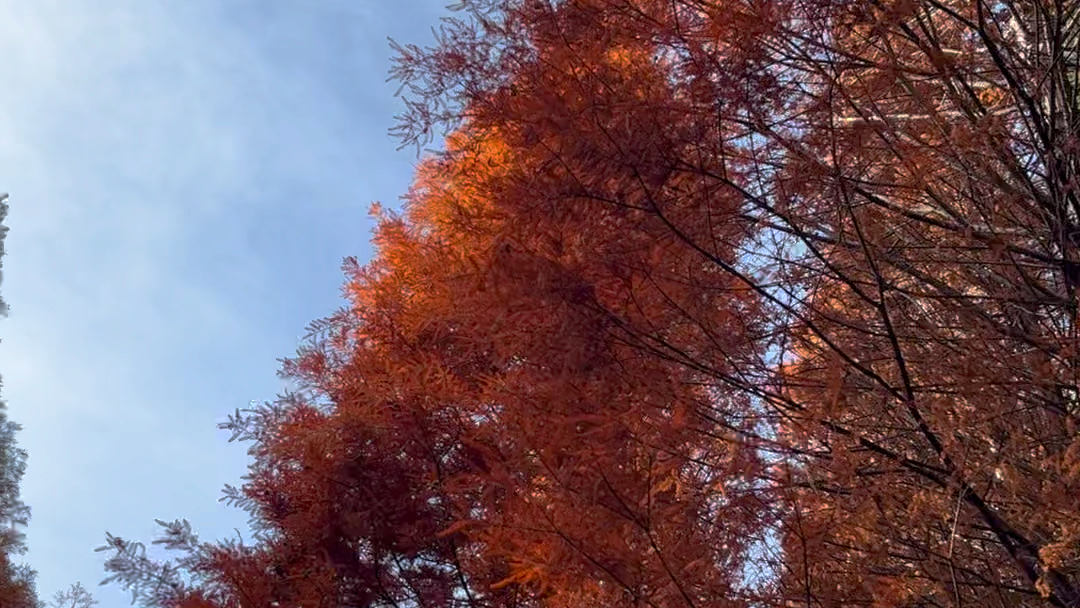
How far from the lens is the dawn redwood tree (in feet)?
12.2

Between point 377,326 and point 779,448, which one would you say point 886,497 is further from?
point 377,326

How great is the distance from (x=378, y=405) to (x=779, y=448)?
138 inches

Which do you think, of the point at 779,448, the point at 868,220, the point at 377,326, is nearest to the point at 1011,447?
the point at 779,448

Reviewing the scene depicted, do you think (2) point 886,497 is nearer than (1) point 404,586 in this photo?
Yes

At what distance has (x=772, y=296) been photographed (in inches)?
156

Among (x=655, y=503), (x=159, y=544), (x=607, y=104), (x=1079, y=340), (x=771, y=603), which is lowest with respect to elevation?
(x=771, y=603)

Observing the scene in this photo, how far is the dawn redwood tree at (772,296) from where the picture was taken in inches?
146

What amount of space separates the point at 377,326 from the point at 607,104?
4.58 m

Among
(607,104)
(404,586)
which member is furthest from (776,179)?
(404,586)

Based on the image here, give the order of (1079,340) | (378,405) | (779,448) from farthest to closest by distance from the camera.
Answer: (378,405) < (779,448) < (1079,340)

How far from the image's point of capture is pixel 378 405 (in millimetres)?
6719

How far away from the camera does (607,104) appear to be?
13.3ft

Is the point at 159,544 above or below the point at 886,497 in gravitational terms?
above

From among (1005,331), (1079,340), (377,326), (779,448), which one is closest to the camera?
(1079,340)
